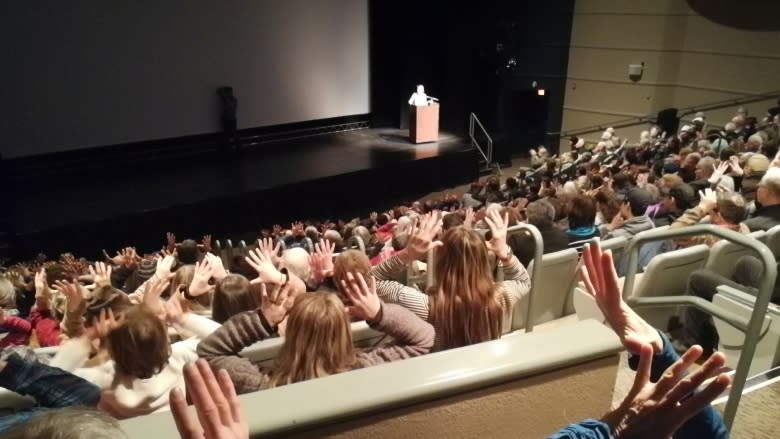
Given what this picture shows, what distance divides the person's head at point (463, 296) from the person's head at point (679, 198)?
3.06 meters

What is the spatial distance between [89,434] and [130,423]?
0.14 metres

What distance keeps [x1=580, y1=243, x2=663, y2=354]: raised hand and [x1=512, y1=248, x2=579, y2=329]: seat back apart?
1.82m

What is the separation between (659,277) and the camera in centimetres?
297

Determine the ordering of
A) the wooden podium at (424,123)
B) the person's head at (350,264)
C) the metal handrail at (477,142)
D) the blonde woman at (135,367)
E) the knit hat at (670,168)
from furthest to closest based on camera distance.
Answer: the metal handrail at (477,142) < the wooden podium at (424,123) < the knit hat at (670,168) < the person's head at (350,264) < the blonde woman at (135,367)

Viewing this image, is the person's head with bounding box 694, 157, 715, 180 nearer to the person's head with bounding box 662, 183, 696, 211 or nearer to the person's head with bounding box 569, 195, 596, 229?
the person's head with bounding box 662, 183, 696, 211

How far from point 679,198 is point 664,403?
13.4 ft

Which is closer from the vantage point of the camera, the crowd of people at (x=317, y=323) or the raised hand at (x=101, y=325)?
the crowd of people at (x=317, y=323)

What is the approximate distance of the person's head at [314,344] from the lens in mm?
1626

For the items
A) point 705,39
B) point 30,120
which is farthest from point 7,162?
point 705,39

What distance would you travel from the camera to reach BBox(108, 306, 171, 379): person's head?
172 cm

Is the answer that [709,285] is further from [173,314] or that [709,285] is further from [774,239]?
[173,314]

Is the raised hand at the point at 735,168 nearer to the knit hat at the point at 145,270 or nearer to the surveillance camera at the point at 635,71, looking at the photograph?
the knit hat at the point at 145,270

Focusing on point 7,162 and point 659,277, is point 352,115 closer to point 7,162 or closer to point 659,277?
point 7,162

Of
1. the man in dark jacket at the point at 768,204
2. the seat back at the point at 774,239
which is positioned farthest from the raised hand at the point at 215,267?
the man in dark jacket at the point at 768,204
